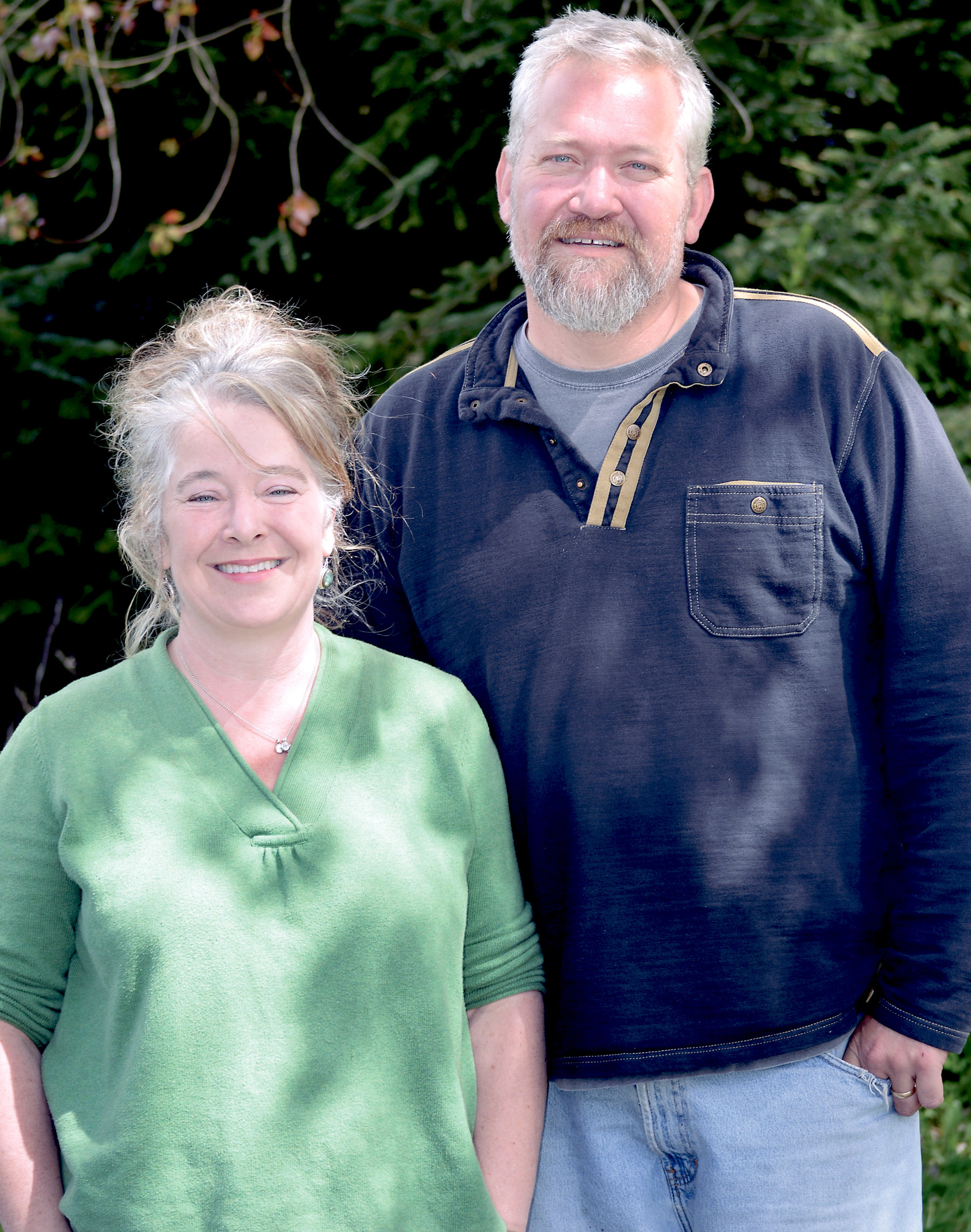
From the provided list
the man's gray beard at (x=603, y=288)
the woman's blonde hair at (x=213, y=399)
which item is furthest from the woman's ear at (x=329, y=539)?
the man's gray beard at (x=603, y=288)

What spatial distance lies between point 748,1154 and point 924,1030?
351 millimetres

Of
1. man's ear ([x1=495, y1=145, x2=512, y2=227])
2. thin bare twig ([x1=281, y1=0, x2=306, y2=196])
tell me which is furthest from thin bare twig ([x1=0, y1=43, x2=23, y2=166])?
man's ear ([x1=495, y1=145, x2=512, y2=227])

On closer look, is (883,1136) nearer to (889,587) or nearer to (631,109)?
(889,587)

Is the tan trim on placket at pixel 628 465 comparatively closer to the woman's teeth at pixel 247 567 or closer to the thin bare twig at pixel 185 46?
the woman's teeth at pixel 247 567

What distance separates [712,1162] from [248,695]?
1.08 metres

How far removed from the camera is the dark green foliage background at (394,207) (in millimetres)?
3260

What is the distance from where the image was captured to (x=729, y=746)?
6.31 feet

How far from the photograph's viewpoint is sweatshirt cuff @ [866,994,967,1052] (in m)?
1.92

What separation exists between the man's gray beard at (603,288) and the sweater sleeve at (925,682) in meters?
0.44

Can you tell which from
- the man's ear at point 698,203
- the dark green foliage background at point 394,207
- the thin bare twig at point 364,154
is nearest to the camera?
the man's ear at point 698,203

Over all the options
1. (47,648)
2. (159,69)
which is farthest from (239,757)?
(159,69)

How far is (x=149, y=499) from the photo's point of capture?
1.86 m

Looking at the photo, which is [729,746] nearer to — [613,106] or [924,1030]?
[924,1030]

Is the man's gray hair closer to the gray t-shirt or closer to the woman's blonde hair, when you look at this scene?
the gray t-shirt
